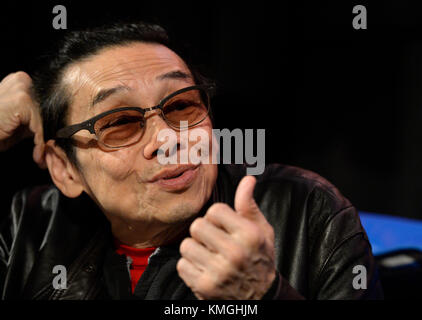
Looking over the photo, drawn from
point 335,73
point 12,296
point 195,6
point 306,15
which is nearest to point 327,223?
point 12,296

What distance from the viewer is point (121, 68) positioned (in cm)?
147

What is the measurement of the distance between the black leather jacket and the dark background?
77 cm

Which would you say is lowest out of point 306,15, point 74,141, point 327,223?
point 327,223

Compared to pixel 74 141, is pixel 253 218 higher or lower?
lower

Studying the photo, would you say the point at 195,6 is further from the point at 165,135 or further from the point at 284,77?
the point at 165,135

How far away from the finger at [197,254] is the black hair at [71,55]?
2.46ft

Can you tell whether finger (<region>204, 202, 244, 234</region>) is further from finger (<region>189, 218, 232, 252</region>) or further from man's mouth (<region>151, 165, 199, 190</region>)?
man's mouth (<region>151, 165, 199, 190</region>)

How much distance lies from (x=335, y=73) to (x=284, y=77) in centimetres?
62

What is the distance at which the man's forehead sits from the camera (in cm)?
145

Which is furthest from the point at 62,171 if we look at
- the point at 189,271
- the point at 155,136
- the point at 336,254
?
the point at 336,254

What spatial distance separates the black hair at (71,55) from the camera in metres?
1.58

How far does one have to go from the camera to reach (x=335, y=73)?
4.16 metres
